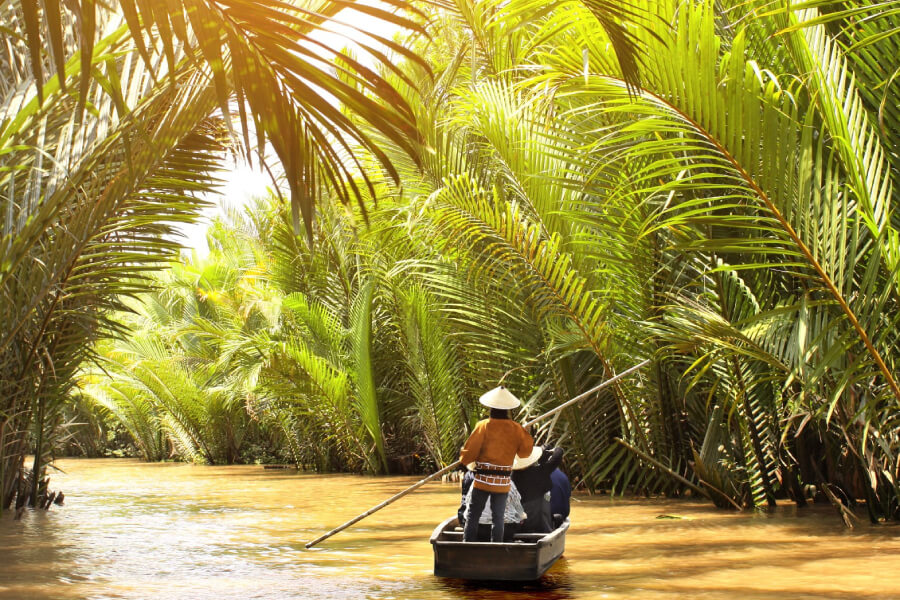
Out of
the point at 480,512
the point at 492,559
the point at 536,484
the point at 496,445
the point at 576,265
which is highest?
the point at 576,265

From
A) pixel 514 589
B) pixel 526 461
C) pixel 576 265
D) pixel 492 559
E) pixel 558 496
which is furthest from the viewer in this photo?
pixel 576 265

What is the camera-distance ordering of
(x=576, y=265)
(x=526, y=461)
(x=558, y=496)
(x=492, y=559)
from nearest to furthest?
(x=492, y=559)
(x=526, y=461)
(x=558, y=496)
(x=576, y=265)

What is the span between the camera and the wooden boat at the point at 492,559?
21.3 feet

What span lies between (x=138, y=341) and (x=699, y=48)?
19.9m

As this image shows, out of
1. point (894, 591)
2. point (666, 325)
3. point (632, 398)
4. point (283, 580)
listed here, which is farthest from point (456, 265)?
point (894, 591)

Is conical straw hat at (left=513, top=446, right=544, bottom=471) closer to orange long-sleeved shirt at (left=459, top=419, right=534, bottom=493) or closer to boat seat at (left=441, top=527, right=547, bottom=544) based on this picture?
orange long-sleeved shirt at (left=459, top=419, right=534, bottom=493)

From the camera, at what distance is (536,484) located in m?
7.52

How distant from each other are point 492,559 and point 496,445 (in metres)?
0.84

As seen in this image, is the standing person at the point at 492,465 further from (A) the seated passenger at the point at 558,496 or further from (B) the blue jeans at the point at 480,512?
Answer: (A) the seated passenger at the point at 558,496

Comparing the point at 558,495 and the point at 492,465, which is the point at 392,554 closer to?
the point at 558,495

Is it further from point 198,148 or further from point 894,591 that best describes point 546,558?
point 198,148

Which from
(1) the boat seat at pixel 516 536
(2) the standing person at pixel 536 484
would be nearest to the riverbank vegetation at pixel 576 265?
(2) the standing person at pixel 536 484

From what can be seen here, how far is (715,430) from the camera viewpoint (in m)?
10.9

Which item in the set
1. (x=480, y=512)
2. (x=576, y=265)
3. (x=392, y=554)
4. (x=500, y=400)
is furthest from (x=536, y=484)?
(x=576, y=265)
